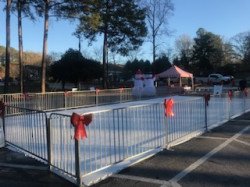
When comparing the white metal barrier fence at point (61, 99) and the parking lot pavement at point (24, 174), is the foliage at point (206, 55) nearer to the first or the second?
the white metal barrier fence at point (61, 99)

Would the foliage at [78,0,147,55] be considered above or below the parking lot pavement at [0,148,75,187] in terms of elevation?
above

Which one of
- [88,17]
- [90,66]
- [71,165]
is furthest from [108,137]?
[90,66]

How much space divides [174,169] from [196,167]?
440 mm

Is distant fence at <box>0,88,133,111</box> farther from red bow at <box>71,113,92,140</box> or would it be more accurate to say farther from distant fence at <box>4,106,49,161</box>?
red bow at <box>71,113,92,140</box>

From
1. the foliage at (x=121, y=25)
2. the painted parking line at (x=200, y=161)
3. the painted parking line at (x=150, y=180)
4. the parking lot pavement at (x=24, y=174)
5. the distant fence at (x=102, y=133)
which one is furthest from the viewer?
the foliage at (x=121, y=25)

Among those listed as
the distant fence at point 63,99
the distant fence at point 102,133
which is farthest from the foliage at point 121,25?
the distant fence at point 102,133

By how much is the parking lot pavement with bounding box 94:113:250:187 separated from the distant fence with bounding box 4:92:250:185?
44 centimetres

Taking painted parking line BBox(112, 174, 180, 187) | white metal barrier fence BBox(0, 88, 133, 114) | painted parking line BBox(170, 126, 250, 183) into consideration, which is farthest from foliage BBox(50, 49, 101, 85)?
painted parking line BBox(112, 174, 180, 187)

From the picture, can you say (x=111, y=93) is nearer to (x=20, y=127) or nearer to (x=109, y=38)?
(x=20, y=127)

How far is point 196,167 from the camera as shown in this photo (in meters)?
7.85

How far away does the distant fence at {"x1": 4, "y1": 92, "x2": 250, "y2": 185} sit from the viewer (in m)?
7.57

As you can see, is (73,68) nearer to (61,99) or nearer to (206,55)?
(61,99)

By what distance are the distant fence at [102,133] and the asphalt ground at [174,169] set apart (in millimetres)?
311

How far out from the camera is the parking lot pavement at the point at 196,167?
692 centimetres
